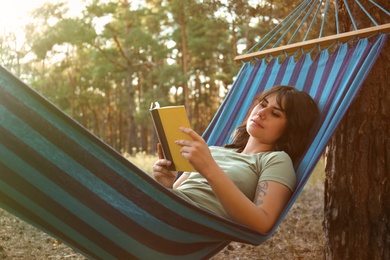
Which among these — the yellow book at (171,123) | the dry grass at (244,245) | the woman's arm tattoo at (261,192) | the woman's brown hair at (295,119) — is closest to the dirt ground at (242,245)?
the dry grass at (244,245)

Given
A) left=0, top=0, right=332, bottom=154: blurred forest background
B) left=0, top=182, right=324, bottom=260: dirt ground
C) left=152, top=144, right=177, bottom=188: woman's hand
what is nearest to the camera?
left=152, top=144, right=177, bottom=188: woman's hand

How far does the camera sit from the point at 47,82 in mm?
21531

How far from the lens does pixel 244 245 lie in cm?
367

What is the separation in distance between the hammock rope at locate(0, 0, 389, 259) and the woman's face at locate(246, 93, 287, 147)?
180mm

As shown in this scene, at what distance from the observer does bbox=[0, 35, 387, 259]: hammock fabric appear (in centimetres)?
152

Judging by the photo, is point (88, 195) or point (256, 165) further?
point (256, 165)

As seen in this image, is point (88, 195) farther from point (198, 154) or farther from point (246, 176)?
point (246, 176)

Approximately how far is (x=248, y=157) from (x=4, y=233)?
100 inches

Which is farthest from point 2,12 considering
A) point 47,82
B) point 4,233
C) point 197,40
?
point 47,82

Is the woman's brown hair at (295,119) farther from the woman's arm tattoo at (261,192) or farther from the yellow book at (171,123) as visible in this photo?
the yellow book at (171,123)

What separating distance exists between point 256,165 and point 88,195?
68 centimetres

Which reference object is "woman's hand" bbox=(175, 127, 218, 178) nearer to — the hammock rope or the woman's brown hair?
the hammock rope

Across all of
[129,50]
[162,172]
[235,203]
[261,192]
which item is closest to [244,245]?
[162,172]

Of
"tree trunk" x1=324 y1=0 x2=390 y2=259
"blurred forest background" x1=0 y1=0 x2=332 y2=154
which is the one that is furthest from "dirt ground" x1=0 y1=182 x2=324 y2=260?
"blurred forest background" x1=0 y1=0 x2=332 y2=154
